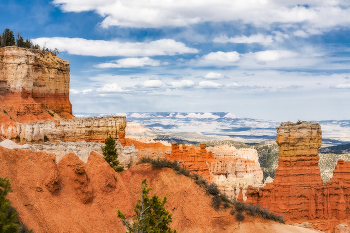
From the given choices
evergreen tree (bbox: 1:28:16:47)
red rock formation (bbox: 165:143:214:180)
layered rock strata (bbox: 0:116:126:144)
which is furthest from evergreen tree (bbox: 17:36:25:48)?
red rock formation (bbox: 165:143:214:180)

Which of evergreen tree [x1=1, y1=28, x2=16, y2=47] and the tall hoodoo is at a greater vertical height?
evergreen tree [x1=1, y1=28, x2=16, y2=47]

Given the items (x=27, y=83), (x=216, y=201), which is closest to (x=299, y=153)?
(x=216, y=201)

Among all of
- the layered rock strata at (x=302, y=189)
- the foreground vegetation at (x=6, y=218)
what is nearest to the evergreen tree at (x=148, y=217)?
the foreground vegetation at (x=6, y=218)

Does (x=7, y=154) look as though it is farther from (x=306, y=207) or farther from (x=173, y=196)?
(x=306, y=207)

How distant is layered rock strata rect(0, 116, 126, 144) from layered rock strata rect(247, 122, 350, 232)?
2152 centimetres

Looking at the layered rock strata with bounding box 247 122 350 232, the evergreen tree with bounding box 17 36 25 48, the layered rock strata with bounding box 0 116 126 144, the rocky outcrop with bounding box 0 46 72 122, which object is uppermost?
the evergreen tree with bounding box 17 36 25 48

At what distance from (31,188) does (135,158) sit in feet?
52.2

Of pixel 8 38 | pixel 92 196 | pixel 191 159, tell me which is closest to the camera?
pixel 92 196

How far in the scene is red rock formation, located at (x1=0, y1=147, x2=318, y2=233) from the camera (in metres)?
21.7

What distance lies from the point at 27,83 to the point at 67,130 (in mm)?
10035

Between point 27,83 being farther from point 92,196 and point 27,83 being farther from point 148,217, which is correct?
point 148,217

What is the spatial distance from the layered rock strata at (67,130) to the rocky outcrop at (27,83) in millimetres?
4231

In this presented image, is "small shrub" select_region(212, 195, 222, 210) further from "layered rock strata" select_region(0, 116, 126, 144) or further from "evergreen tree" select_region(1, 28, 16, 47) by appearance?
"evergreen tree" select_region(1, 28, 16, 47)

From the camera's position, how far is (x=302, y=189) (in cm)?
3938
